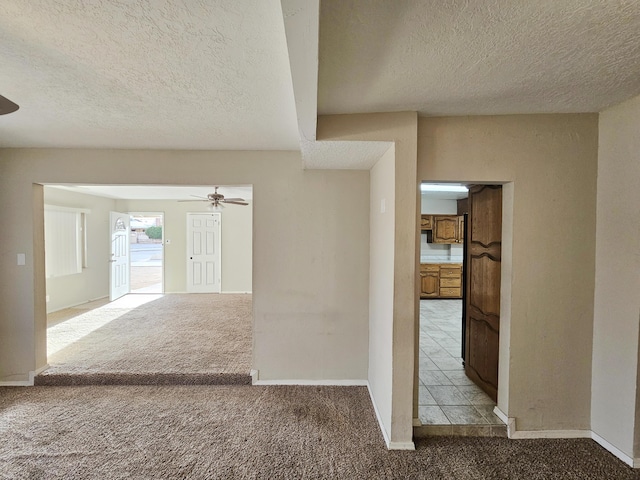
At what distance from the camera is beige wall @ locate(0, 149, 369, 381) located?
9.57 feet

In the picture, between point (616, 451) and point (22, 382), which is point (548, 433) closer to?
point (616, 451)

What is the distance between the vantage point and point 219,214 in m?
7.28

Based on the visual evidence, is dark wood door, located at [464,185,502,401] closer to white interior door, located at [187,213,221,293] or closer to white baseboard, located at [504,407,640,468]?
white baseboard, located at [504,407,640,468]

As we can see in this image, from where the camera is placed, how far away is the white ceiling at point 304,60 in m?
1.13

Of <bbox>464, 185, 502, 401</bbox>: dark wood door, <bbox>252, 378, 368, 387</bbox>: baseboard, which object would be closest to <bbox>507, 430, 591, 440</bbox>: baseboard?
<bbox>464, 185, 502, 401</bbox>: dark wood door

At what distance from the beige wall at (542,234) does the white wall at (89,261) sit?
6426mm

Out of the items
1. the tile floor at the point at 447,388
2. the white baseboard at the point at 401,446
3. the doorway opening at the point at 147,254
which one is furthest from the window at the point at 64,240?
the tile floor at the point at 447,388

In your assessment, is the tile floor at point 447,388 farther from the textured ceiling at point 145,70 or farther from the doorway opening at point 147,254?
the doorway opening at point 147,254

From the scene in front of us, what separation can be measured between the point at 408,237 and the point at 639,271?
1.44 metres

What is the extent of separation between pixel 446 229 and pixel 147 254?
15.1 m

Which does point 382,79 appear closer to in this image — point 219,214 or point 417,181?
point 417,181

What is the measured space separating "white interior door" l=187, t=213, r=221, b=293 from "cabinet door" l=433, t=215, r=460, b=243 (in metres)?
5.27

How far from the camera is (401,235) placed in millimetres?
2109

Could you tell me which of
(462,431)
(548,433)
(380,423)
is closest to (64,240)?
(380,423)
